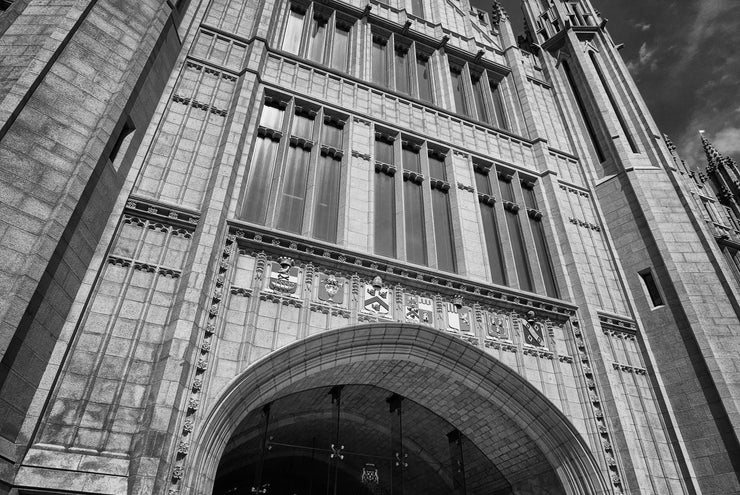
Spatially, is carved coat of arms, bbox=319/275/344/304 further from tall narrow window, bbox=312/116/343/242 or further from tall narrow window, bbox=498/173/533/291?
tall narrow window, bbox=498/173/533/291

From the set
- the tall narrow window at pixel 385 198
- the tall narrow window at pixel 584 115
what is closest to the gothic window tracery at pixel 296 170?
the tall narrow window at pixel 385 198

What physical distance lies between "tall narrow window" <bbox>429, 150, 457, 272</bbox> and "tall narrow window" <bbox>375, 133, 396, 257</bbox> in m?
1.10

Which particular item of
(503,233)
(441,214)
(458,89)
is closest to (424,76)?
(458,89)

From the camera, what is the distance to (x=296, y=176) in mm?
12453

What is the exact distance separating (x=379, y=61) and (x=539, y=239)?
24.4 ft

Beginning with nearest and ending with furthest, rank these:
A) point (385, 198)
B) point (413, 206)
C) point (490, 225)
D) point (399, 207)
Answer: point (399, 207), point (385, 198), point (413, 206), point (490, 225)

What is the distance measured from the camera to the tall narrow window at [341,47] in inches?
617

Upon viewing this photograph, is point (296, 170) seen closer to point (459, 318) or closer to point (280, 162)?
point (280, 162)

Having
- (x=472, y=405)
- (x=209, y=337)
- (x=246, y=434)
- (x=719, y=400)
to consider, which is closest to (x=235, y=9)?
(x=209, y=337)

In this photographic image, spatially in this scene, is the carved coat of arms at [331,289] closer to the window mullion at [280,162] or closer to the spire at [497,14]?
the window mullion at [280,162]

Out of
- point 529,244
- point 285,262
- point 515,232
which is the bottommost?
point 285,262

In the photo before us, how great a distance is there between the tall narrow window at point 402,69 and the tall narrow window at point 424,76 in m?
0.38

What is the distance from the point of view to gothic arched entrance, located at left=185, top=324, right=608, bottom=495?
10.4m

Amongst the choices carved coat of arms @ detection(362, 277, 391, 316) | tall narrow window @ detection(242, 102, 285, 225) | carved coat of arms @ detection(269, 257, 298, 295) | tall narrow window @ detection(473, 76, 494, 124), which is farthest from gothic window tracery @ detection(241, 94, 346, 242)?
→ tall narrow window @ detection(473, 76, 494, 124)
